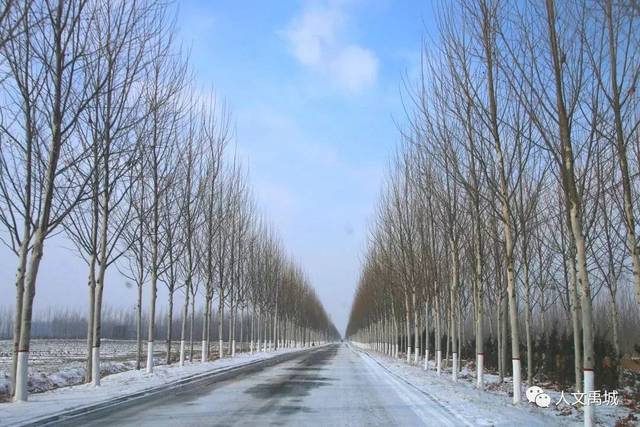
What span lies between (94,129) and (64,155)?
0.86 m

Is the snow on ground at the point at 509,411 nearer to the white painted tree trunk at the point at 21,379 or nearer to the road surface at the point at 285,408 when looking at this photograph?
the road surface at the point at 285,408

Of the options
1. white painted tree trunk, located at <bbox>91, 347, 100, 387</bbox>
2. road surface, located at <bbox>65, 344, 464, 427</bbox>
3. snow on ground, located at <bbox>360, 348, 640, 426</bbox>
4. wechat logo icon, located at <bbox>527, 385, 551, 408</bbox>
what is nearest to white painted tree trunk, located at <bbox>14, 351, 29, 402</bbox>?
road surface, located at <bbox>65, 344, 464, 427</bbox>

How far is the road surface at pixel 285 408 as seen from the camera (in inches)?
323

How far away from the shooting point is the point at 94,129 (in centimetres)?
1309

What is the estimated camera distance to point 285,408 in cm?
972

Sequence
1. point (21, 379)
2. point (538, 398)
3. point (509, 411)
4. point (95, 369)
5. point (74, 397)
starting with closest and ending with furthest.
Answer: point (509, 411), point (21, 379), point (538, 398), point (74, 397), point (95, 369)

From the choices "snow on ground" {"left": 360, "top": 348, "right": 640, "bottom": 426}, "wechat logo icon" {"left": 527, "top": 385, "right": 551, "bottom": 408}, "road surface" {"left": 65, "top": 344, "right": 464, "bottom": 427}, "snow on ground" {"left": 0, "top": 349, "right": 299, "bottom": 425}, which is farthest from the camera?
"wechat logo icon" {"left": 527, "top": 385, "right": 551, "bottom": 408}

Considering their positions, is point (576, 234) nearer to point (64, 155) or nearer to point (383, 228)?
point (64, 155)

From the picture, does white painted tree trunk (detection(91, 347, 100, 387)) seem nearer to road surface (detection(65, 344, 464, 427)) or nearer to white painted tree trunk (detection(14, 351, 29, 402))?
road surface (detection(65, 344, 464, 427))

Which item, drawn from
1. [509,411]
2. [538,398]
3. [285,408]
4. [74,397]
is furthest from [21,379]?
[538,398]

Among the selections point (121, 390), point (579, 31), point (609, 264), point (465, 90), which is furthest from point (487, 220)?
point (121, 390)

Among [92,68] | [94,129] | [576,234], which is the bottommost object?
[576,234]

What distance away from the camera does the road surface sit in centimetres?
821

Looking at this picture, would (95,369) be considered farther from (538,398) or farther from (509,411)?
(538,398)
